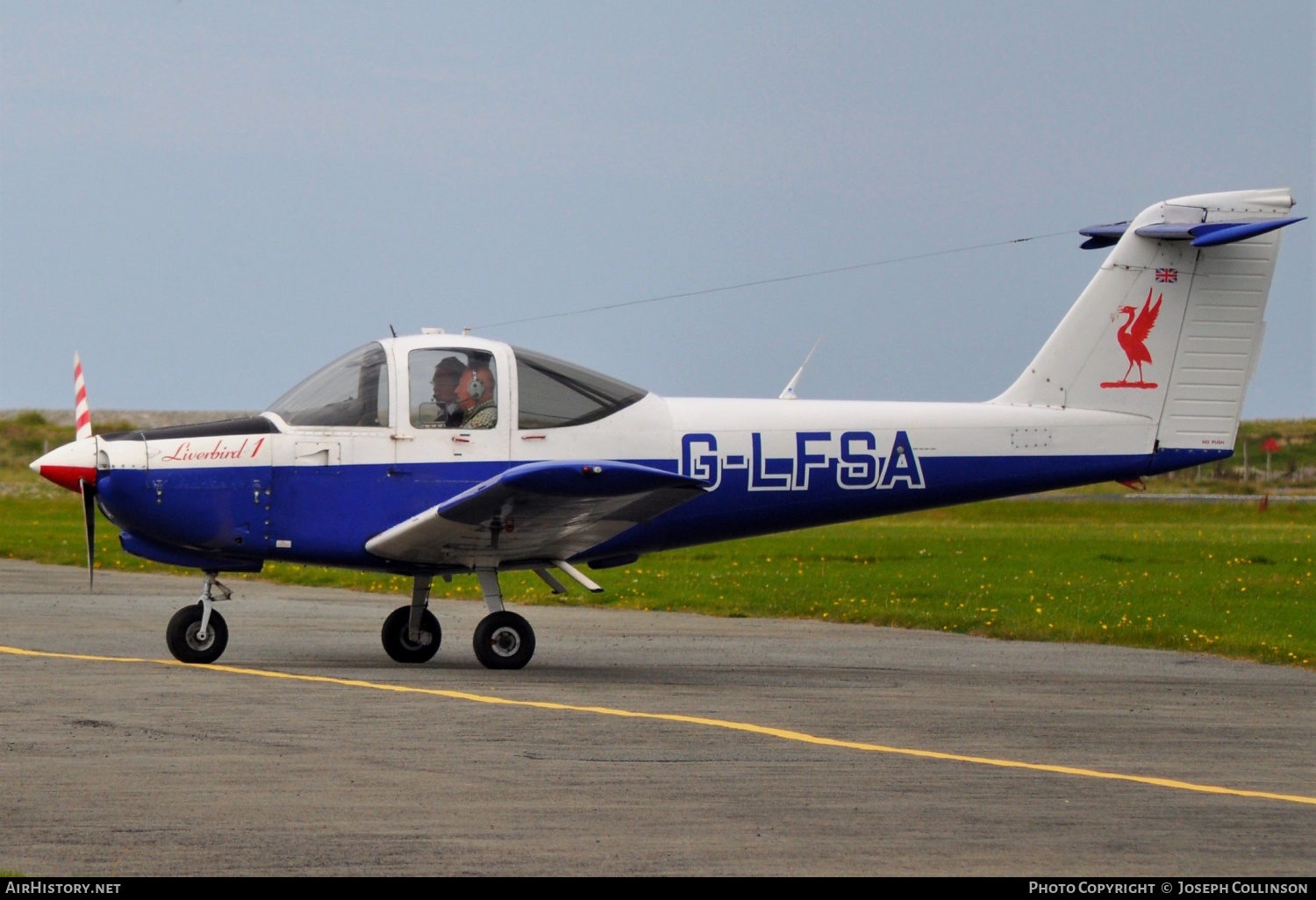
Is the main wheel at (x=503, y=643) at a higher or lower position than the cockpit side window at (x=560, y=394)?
lower

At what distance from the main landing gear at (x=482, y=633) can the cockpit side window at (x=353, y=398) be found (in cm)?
157

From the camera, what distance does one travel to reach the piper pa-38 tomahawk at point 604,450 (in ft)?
41.7

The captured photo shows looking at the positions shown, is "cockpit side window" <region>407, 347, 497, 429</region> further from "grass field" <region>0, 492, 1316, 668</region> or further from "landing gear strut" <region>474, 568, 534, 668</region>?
"grass field" <region>0, 492, 1316, 668</region>

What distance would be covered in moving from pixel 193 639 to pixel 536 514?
9.73 feet

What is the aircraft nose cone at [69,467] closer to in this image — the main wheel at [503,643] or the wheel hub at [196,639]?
the wheel hub at [196,639]

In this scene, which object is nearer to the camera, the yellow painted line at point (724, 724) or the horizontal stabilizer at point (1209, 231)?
the yellow painted line at point (724, 724)

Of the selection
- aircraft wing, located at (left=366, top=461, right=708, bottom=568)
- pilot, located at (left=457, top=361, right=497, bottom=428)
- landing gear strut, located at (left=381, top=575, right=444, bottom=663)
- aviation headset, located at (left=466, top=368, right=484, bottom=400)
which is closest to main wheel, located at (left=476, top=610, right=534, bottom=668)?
aircraft wing, located at (left=366, top=461, right=708, bottom=568)

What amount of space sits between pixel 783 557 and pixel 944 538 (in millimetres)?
7012

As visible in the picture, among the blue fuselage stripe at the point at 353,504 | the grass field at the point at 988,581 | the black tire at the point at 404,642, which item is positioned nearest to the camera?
the blue fuselage stripe at the point at 353,504

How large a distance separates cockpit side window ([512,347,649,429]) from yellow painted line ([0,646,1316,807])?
268 cm

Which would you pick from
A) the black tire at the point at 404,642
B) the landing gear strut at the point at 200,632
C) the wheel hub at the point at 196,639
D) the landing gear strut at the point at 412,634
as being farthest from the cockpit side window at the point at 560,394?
the wheel hub at the point at 196,639
